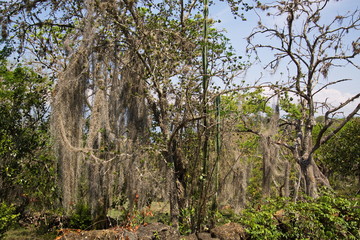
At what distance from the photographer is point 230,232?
4266 millimetres

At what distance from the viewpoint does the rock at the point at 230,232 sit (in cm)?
419

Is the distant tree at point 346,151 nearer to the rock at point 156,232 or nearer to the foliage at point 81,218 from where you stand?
the foliage at point 81,218

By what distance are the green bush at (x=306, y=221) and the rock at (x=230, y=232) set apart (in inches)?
4.1

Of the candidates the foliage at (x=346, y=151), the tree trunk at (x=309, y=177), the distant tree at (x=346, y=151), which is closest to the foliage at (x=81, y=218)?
the tree trunk at (x=309, y=177)

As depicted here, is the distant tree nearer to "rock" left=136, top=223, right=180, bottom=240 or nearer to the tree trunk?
the tree trunk

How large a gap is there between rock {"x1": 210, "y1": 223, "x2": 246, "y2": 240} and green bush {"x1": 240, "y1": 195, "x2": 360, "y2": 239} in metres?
0.10

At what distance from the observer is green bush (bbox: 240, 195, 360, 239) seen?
439 centimetres

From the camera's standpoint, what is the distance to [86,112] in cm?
499

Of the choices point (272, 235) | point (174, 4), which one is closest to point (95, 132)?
point (272, 235)

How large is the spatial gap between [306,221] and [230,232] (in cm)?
109

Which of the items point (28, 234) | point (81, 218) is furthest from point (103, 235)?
point (28, 234)

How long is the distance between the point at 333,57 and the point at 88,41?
484 cm

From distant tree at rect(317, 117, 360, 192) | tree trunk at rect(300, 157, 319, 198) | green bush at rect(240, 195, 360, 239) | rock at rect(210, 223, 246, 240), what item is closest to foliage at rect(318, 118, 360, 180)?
distant tree at rect(317, 117, 360, 192)

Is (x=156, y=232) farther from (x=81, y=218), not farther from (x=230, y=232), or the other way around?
(x=81, y=218)
